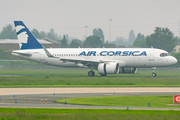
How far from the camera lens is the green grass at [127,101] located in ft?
106

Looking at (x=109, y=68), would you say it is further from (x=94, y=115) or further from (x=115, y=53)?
(x=94, y=115)

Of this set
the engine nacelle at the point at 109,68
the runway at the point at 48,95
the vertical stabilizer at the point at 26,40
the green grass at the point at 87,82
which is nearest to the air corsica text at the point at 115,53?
the engine nacelle at the point at 109,68

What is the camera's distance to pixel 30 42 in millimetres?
72938

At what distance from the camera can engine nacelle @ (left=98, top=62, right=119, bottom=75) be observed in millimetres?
64688

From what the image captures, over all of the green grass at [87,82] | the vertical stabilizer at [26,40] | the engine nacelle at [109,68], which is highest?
the vertical stabilizer at [26,40]

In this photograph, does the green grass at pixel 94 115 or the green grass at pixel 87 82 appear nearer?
the green grass at pixel 94 115

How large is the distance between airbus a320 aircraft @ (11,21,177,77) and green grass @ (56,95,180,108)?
27.7 metres

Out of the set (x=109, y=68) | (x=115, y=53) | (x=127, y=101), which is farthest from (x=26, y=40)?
(x=127, y=101)

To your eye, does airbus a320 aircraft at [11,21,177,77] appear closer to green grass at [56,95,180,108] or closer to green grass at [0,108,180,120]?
green grass at [56,95,180,108]

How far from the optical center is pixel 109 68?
65.0 m

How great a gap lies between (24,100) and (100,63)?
3290 cm

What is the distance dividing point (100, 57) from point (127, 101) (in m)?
34.3

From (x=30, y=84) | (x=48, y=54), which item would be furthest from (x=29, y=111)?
(x=48, y=54)

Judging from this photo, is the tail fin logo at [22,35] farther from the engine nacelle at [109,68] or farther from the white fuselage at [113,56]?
the engine nacelle at [109,68]
